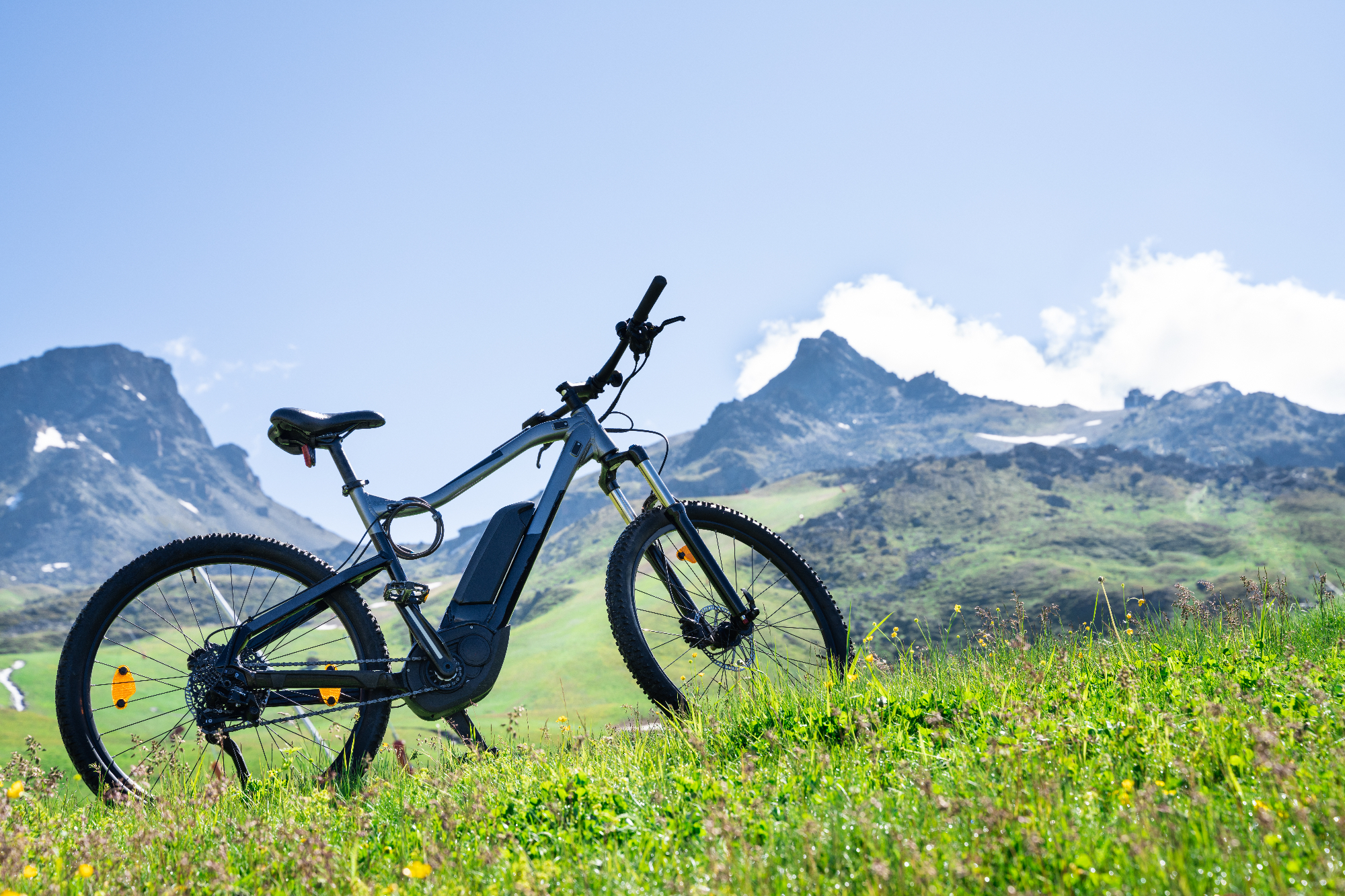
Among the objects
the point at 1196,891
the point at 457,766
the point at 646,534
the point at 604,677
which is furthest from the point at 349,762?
the point at 604,677

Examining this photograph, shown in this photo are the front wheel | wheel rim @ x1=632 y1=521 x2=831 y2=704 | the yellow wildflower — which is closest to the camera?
the yellow wildflower

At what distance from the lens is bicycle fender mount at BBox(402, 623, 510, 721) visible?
4.21m

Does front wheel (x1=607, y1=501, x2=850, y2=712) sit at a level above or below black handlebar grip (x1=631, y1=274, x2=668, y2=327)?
below

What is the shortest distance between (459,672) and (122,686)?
6.02ft

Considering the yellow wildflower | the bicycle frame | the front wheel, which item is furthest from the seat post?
the yellow wildflower

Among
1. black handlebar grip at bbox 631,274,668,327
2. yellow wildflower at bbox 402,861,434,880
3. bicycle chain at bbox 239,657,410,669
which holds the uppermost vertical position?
black handlebar grip at bbox 631,274,668,327

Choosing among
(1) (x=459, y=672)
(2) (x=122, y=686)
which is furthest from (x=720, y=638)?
(2) (x=122, y=686)

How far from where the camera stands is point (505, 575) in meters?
4.68

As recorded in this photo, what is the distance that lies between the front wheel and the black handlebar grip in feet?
4.02

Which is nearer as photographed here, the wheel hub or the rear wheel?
the rear wheel

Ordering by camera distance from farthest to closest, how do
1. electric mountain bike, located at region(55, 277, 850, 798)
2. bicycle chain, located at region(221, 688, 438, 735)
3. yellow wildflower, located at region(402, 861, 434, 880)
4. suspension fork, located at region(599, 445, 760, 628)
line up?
suspension fork, located at region(599, 445, 760, 628) < electric mountain bike, located at region(55, 277, 850, 798) < bicycle chain, located at region(221, 688, 438, 735) < yellow wildflower, located at region(402, 861, 434, 880)

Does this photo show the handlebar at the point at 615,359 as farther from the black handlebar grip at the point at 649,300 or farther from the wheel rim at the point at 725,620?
the wheel rim at the point at 725,620

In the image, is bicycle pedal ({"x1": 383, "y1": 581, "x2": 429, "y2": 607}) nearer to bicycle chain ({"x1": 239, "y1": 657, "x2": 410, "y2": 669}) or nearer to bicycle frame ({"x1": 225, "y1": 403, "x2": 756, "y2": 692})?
bicycle frame ({"x1": 225, "y1": 403, "x2": 756, "y2": 692})

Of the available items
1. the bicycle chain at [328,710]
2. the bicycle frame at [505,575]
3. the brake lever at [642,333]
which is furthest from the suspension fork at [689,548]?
the bicycle chain at [328,710]
